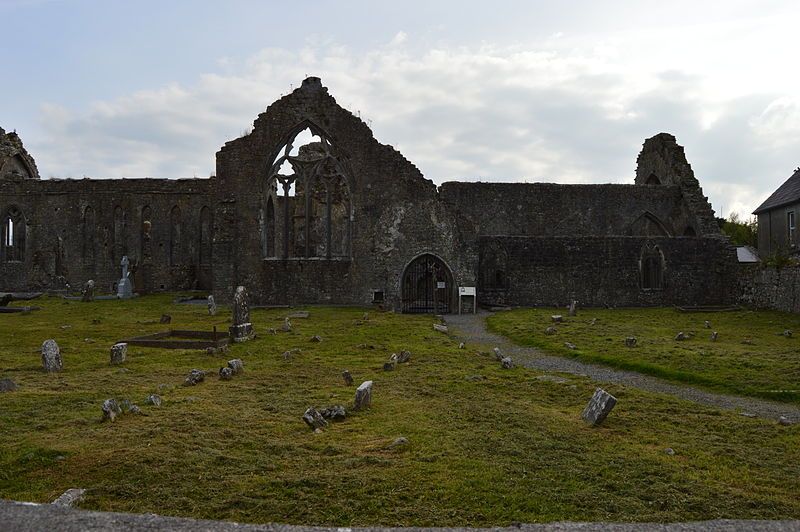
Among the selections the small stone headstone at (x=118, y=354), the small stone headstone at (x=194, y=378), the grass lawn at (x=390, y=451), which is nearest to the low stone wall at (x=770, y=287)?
the grass lawn at (x=390, y=451)

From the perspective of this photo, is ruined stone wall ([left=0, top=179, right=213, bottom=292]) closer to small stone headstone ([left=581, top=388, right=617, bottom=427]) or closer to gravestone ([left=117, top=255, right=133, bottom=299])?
gravestone ([left=117, top=255, right=133, bottom=299])

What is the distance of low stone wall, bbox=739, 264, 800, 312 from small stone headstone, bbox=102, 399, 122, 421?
23126 mm

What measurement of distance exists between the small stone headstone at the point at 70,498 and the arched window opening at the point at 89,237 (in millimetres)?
35316

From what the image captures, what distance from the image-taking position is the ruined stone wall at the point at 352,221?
86.7 ft

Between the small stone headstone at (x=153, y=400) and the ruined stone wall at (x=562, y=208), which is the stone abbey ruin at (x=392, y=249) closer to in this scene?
the ruined stone wall at (x=562, y=208)

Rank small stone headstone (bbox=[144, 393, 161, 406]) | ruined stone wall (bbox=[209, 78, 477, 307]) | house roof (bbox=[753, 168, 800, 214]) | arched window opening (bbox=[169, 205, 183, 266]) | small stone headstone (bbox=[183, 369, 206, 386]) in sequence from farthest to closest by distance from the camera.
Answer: arched window opening (bbox=[169, 205, 183, 266]) < house roof (bbox=[753, 168, 800, 214]) < ruined stone wall (bbox=[209, 78, 477, 307]) < small stone headstone (bbox=[183, 369, 206, 386]) < small stone headstone (bbox=[144, 393, 161, 406])

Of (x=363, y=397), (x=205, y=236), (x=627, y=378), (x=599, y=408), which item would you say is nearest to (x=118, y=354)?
(x=363, y=397)

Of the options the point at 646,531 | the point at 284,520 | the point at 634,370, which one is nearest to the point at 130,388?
the point at 284,520

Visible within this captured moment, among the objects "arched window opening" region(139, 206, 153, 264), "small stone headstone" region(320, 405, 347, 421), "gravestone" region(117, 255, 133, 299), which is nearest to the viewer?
"small stone headstone" region(320, 405, 347, 421)

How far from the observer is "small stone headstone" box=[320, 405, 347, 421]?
8.49m

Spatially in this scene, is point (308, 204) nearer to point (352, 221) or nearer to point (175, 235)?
point (352, 221)

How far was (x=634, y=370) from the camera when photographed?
42.6 ft

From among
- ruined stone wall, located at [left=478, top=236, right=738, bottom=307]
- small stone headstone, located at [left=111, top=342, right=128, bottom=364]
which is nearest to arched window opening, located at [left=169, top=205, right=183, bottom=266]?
ruined stone wall, located at [left=478, top=236, right=738, bottom=307]

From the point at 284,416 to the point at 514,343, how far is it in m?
9.68
